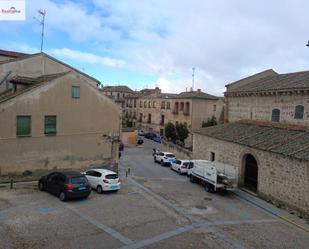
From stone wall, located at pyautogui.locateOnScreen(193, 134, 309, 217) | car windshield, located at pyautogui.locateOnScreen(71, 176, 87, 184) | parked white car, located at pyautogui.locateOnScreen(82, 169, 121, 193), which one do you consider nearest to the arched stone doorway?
stone wall, located at pyautogui.locateOnScreen(193, 134, 309, 217)

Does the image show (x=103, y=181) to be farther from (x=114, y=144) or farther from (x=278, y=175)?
(x=278, y=175)

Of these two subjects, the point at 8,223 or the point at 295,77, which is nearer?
the point at 8,223

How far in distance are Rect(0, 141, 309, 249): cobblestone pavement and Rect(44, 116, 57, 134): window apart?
431 centimetres

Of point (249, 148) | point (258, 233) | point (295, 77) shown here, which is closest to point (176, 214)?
point (258, 233)

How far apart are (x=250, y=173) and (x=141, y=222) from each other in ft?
42.1

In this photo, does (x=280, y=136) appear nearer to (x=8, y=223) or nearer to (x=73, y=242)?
(x=73, y=242)

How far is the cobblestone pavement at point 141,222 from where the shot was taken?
1247 cm

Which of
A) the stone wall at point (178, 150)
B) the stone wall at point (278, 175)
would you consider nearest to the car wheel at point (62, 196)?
the stone wall at point (278, 175)

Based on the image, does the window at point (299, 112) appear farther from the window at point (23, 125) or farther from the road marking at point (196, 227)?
the window at point (23, 125)

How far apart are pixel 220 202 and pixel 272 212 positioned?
10.2 feet

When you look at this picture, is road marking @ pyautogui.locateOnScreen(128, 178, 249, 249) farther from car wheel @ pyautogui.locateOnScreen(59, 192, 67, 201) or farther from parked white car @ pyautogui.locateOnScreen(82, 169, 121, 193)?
car wheel @ pyautogui.locateOnScreen(59, 192, 67, 201)

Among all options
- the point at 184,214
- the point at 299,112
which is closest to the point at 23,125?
the point at 184,214

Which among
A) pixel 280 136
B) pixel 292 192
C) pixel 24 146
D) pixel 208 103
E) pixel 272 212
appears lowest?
pixel 272 212

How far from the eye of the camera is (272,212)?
1869cm
